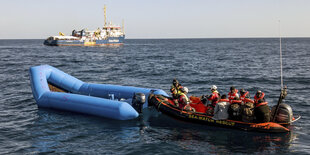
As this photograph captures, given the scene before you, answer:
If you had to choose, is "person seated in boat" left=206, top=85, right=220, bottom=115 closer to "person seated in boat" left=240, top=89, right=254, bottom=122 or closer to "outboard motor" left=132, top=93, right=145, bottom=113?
"person seated in boat" left=240, top=89, right=254, bottom=122

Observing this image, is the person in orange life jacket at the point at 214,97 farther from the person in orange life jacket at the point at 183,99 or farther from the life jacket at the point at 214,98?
the person in orange life jacket at the point at 183,99

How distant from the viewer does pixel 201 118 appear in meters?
11.5

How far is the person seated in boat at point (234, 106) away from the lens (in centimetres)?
1074

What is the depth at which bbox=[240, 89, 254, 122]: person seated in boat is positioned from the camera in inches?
414

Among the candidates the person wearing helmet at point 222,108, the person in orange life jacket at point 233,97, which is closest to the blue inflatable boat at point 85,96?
the person wearing helmet at point 222,108

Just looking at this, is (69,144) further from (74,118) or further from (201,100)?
(201,100)

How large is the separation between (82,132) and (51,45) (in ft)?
275

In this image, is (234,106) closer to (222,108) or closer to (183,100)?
(222,108)

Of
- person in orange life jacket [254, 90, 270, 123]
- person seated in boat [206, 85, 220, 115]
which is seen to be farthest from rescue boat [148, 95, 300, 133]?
person seated in boat [206, 85, 220, 115]

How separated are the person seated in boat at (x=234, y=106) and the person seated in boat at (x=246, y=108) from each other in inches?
6.1

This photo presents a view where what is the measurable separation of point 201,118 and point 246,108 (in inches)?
74.4

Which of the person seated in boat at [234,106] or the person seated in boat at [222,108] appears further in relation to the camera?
the person seated in boat at [222,108]

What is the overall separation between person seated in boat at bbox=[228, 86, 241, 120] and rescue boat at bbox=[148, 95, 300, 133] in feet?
0.76

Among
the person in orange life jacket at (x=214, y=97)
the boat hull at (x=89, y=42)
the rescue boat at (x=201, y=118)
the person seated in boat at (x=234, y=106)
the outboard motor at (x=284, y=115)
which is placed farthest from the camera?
the boat hull at (x=89, y=42)
